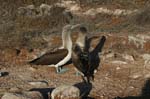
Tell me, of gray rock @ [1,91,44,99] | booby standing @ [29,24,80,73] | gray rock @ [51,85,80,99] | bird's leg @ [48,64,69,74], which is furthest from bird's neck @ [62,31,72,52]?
gray rock @ [1,91,44,99]

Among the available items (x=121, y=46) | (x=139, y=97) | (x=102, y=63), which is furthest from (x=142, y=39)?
(x=139, y=97)

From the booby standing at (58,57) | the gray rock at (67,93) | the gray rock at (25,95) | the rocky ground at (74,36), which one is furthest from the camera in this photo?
the booby standing at (58,57)

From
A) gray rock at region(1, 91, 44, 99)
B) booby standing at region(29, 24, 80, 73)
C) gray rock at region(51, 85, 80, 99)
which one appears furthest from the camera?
booby standing at region(29, 24, 80, 73)

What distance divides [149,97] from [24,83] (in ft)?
9.66

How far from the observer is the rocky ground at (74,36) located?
11953mm

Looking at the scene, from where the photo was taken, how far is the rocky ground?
11953 millimetres

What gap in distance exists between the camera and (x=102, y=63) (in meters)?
13.7

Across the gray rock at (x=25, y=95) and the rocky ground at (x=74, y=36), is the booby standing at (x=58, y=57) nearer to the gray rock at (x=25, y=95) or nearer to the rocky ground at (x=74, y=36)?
the rocky ground at (x=74, y=36)

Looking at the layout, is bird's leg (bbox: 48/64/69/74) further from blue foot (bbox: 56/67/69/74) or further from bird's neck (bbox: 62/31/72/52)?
bird's neck (bbox: 62/31/72/52)

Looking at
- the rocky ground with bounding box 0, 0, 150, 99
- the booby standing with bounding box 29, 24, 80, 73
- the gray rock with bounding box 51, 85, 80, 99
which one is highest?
the gray rock with bounding box 51, 85, 80, 99

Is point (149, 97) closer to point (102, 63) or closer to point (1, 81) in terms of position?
point (102, 63)

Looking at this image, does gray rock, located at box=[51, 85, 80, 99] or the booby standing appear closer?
gray rock, located at box=[51, 85, 80, 99]

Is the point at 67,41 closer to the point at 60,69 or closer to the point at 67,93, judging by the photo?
the point at 60,69

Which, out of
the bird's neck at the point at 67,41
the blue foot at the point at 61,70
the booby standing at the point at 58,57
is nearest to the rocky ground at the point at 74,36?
the blue foot at the point at 61,70
